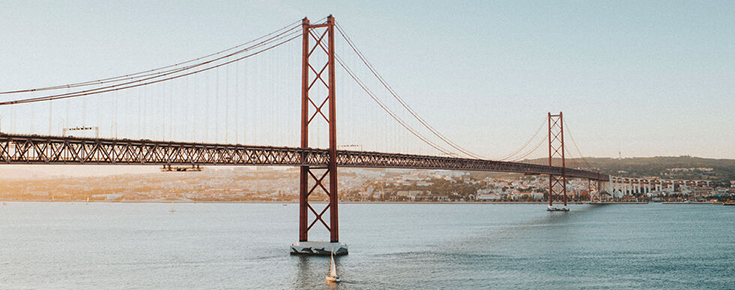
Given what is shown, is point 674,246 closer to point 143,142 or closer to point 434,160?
point 434,160

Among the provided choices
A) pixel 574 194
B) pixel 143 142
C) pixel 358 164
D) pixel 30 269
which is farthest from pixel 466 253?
pixel 574 194

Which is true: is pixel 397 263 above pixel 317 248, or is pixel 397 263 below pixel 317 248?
below

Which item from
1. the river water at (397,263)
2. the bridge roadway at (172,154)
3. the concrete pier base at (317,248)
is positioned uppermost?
the bridge roadway at (172,154)

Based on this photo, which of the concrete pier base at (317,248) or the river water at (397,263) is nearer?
the river water at (397,263)

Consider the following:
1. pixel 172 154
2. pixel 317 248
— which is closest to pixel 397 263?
pixel 317 248

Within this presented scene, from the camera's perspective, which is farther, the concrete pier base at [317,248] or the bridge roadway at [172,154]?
the concrete pier base at [317,248]

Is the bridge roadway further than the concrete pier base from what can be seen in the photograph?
No

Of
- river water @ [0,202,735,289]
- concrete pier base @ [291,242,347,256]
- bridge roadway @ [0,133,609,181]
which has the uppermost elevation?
bridge roadway @ [0,133,609,181]

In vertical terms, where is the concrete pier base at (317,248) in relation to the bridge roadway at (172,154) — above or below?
below

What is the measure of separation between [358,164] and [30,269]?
2039cm

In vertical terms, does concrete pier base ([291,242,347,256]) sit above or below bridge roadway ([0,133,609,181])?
below

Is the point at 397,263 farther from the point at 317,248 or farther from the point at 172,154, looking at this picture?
the point at 172,154

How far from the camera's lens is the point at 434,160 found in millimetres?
56281

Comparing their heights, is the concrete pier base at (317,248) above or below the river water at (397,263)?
above
